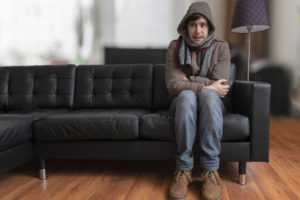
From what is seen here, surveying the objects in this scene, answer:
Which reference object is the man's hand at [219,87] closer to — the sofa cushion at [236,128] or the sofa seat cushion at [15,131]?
the sofa cushion at [236,128]

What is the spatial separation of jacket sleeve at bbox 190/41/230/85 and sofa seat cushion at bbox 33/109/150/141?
0.48 m

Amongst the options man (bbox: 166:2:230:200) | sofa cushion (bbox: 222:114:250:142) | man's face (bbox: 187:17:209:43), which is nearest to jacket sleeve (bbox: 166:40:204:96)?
man (bbox: 166:2:230:200)

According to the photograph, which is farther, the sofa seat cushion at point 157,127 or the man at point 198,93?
the sofa seat cushion at point 157,127

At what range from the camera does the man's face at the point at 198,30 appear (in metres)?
1.66

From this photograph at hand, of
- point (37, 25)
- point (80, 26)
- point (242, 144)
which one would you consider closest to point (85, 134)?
point (242, 144)

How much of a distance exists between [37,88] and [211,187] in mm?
1610

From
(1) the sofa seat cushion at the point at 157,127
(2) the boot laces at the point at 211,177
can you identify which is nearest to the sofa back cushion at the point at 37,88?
(1) the sofa seat cushion at the point at 157,127

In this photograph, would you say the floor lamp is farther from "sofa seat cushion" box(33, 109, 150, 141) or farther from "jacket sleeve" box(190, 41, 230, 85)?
"sofa seat cushion" box(33, 109, 150, 141)

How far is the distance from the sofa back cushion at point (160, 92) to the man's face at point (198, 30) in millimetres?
501

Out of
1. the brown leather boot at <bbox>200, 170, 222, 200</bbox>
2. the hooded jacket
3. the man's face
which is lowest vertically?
the brown leather boot at <bbox>200, 170, 222, 200</bbox>

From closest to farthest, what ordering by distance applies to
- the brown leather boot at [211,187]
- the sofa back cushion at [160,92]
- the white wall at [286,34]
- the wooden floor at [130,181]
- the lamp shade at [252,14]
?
the brown leather boot at [211,187] < the wooden floor at [130,181] < the lamp shade at [252,14] < the sofa back cushion at [160,92] < the white wall at [286,34]

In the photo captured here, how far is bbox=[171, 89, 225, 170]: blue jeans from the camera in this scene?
1394mm

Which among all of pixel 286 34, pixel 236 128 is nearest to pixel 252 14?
pixel 236 128

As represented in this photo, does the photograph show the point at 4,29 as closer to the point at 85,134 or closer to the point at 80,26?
the point at 80,26
